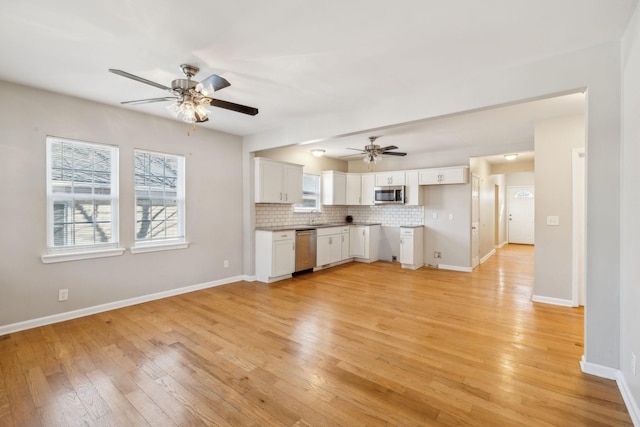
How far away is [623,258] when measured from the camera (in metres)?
2.15

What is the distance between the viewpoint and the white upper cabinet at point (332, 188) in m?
7.04

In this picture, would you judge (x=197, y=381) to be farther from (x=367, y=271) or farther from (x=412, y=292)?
(x=367, y=271)

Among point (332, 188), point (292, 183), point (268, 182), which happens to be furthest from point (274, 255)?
point (332, 188)

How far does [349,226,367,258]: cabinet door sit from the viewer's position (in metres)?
7.05

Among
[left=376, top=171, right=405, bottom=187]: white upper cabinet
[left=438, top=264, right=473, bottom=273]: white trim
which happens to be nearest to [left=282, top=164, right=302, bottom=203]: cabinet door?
[left=376, top=171, right=405, bottom=187]: white upper cabinet

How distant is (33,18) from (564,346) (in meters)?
5.11

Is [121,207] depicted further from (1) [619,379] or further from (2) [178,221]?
(1) [619,379]

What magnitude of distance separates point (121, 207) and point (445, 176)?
5744mm

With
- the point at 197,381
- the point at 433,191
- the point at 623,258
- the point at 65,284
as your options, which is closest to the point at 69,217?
the point at 65,284

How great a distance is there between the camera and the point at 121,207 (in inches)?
154

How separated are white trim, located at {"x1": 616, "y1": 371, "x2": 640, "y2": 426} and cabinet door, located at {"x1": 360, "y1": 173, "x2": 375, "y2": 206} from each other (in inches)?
212

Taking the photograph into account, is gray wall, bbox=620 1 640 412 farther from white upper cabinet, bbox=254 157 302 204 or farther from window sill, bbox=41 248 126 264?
window sill, bbox=41 248 126 264

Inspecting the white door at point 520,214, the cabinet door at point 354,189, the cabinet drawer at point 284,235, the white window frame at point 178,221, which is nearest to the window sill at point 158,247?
the white window frame at point 178,221

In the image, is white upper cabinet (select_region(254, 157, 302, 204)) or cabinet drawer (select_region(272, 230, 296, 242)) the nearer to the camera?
cabinet drawer (select_region(272, 230, 296, 242))
